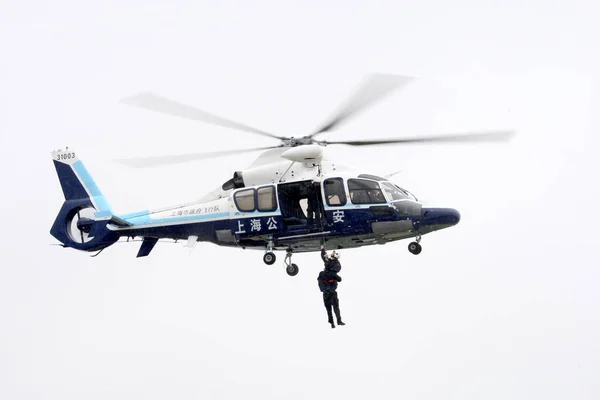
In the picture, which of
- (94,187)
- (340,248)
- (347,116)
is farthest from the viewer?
(94,187)

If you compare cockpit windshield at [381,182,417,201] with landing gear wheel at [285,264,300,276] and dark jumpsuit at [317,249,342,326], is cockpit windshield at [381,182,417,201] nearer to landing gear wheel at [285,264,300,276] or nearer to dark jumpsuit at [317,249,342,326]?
dark jumpsuit at [317,249,342,326]

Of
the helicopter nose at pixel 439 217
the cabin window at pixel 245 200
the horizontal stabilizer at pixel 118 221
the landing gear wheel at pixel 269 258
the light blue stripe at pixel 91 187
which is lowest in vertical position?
the landing gear wheel at pixel 269 258

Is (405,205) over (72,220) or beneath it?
beneath

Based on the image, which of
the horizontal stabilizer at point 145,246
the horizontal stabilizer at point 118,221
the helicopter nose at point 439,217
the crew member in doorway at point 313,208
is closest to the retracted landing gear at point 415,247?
the helicopter nose at point 439,217

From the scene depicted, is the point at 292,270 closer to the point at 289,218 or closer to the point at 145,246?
the point at 289,218

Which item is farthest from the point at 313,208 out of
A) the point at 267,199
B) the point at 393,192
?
the point at 393,192

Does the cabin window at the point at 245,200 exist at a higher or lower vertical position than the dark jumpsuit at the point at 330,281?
higher

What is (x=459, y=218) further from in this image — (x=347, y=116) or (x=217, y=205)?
(x=217, y=205)

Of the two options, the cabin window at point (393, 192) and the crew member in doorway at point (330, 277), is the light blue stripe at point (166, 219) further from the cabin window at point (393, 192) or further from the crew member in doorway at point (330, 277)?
the cabin window at point (393, 192)

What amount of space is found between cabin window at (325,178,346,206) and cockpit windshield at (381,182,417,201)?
0.92 m

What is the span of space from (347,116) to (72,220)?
749 centimetres

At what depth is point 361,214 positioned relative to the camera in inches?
816

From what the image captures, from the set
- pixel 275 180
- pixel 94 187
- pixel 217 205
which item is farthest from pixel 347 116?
pixel 94 187

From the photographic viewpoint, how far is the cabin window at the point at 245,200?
2127 cm
